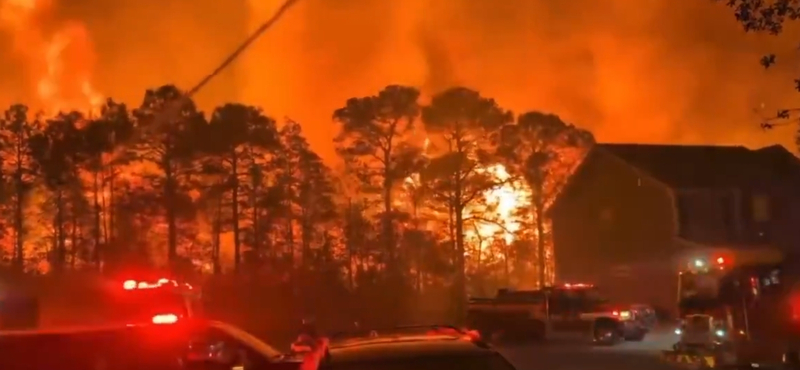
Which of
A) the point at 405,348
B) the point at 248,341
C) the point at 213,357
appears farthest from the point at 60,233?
the point at 405,348

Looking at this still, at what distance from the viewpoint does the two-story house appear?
4191 cm

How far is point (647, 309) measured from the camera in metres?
29.4

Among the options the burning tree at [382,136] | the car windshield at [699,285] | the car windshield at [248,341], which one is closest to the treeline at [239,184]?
the burning tree at [382,136]

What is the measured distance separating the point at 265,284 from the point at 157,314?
1687 cm

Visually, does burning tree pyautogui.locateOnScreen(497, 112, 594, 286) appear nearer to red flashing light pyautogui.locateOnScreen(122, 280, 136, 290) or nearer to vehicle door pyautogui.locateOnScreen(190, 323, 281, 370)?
red flashing light pyautogui.locateOnScreen(122, 280, 136, 290)

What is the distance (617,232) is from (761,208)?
18.8 feet

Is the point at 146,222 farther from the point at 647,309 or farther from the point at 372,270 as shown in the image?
the point at 647,309

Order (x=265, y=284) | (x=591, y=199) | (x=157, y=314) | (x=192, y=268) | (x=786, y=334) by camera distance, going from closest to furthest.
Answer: (x=786, y=334), (x=157, y=314), (x=265, y=284), (x=192, y=268), (x=591, y=199)

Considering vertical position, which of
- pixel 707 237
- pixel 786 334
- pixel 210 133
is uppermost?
pixel 210 133

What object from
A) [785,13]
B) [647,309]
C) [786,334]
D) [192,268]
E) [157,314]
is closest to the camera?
[785,13]

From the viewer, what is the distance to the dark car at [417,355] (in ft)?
20.1

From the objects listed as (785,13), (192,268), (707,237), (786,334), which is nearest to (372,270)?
(192,268)

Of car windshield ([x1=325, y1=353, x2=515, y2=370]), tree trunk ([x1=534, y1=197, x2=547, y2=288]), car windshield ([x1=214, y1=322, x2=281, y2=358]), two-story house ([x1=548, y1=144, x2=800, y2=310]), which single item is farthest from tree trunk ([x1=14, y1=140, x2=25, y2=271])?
car windshield ([x1=325, y1=353, x2=515, y2=370])

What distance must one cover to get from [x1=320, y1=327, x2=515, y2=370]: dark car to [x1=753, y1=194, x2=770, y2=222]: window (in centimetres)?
3968
